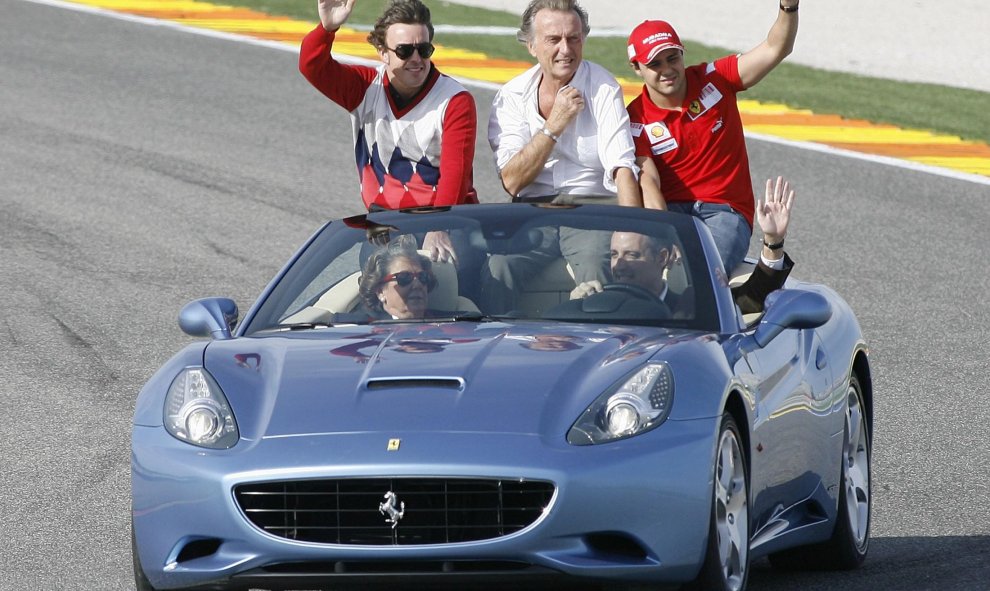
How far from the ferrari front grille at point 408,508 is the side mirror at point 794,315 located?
126cm

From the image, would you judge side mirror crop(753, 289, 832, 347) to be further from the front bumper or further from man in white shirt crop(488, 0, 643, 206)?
man in white shirt crop(488, 0, 643, 206)

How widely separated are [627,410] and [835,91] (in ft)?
47.4

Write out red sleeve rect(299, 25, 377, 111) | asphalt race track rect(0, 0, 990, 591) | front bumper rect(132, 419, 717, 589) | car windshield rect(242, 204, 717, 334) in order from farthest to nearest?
red sleeve rect(299, 25, 377, 111) → asphalt race track rect(0, 0, 990, 591) → car windshield rect(242, 204, 717, 334) → front bumper rect(132, 419, 717, 589)

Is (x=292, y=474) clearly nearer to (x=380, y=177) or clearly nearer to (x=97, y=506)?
(x=97, y=506)

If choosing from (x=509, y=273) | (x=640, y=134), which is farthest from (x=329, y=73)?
(x=509, y=273)

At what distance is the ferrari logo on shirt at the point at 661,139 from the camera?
8430 mm

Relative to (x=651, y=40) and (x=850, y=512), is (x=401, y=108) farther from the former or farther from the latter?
(x=850, y=512)

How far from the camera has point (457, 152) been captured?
805 cm

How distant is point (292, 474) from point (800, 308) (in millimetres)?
1766

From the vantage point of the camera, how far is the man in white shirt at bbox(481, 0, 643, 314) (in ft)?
26.6

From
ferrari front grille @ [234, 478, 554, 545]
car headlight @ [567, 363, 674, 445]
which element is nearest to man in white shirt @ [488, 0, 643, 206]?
car headlight @ [567, 363, 674, 445]

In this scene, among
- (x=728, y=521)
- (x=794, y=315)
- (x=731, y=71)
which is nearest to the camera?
(x=728, y=521)

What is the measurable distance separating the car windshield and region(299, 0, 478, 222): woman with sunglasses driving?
59.6 inches

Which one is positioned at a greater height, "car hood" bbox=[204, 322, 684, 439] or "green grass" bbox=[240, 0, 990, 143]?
"car hood" bbox=[204, 322, 684, 439]
